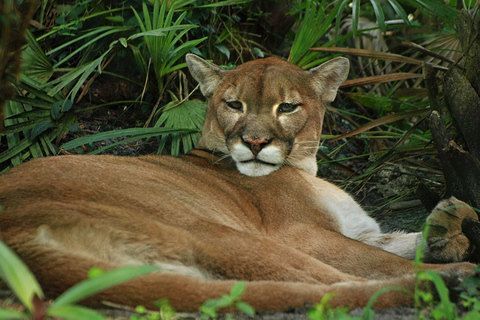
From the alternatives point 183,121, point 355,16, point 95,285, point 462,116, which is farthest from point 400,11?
point 95,285

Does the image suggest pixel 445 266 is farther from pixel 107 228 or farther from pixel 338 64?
pixel 338 64

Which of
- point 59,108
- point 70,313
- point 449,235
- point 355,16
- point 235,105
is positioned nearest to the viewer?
point 70,313

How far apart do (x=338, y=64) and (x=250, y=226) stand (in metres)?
1.77

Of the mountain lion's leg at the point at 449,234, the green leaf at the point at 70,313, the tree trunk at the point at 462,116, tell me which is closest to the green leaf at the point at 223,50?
the tree trunk at the point at 462,116

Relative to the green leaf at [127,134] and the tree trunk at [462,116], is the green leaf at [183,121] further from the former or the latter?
the tree trunk at [462,116]

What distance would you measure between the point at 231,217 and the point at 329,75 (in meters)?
1.76

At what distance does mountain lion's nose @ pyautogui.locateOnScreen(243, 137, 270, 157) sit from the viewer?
12.2ft

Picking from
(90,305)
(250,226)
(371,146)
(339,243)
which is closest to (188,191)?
(250,226)

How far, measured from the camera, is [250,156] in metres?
3.76

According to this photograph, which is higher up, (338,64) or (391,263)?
(338,64)

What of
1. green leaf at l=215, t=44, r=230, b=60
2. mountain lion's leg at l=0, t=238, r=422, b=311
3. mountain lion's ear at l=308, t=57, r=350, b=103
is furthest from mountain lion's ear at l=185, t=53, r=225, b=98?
mountain lion's leg at l=0, t=238, r=422, b=311

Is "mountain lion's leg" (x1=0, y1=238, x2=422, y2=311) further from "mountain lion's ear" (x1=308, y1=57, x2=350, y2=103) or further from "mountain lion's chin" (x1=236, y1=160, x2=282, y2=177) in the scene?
"mountain lion's ear" (x1=308, y1=57, x2=350, y2=103)

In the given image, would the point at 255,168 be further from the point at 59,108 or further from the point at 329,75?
the point at 59,108

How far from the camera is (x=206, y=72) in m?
4.43
